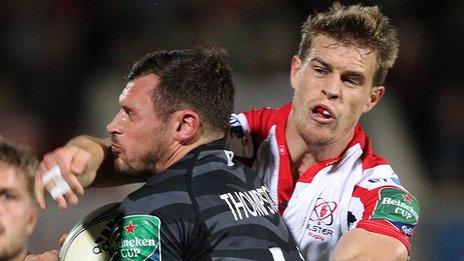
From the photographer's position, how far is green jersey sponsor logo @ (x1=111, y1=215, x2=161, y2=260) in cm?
254

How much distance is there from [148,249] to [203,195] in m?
0.21

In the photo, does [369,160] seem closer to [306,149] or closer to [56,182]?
[306,149]

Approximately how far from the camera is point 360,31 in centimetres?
328

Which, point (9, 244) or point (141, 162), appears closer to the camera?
point (9, 244)

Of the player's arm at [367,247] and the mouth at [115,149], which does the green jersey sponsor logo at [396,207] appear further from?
the mouth at [115,149]

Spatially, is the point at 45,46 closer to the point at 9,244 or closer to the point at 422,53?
the point at 422,53

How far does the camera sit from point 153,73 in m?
2.87

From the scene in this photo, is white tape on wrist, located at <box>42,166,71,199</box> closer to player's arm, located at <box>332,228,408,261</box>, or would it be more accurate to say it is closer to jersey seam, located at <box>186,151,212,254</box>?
jersey seam, located at <box>186,151,212,254</box>

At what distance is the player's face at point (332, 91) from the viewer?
3.22 m

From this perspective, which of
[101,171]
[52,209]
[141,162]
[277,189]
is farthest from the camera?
[52,209]

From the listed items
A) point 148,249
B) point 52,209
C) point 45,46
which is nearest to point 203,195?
point 148,249

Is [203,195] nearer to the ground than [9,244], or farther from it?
farther from it

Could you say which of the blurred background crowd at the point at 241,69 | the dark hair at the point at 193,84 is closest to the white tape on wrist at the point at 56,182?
the dark hair at the point at 193,84

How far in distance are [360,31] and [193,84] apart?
0.70 meters
